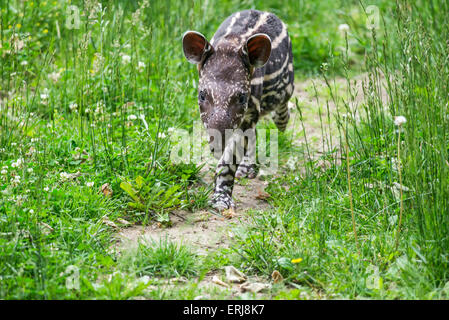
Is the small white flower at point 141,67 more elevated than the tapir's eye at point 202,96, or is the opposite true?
the small white flower at point 141,67

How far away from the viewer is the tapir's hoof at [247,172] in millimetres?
6582

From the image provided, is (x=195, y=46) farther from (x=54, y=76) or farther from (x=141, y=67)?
(x=54, y=76)

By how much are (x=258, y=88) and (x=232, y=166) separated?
75 centimetres

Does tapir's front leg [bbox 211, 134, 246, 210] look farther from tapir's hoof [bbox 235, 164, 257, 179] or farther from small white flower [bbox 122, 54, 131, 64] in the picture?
small white flower [bbox 122, 54, 131, 64]

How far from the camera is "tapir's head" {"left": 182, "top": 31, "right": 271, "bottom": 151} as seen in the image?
5270mm

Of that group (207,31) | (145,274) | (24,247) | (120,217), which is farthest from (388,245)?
(207,31)

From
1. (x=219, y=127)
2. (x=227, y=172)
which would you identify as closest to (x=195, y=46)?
(x=219, y=127)

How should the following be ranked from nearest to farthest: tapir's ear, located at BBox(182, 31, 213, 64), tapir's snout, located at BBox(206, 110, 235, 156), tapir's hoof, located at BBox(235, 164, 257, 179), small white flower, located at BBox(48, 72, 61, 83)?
tapir's snout, located at BBox(206, 110, 235, 156), tapir's ear, located at BBox(182, 31, 213, 64), tapir's hoof, located at BBox(235, 164, 257, 179), small white flower, located at BBox(48, 72, 61, 83)

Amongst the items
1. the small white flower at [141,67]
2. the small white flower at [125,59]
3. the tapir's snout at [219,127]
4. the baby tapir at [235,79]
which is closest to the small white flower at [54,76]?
the small white flower at [125,59]

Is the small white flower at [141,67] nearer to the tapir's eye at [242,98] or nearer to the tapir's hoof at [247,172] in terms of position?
the tapir's hoof at [247,172]

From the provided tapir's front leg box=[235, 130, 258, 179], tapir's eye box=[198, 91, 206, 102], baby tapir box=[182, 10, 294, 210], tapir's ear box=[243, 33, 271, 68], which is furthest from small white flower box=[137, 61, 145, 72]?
tapir's ear box=[243, 33, 271, 68]

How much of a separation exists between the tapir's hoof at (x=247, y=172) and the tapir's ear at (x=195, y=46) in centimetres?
148

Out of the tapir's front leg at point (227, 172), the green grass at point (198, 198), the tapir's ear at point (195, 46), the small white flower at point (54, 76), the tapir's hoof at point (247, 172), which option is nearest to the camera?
the green grass at point (198, 198)

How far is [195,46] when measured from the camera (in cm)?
562
